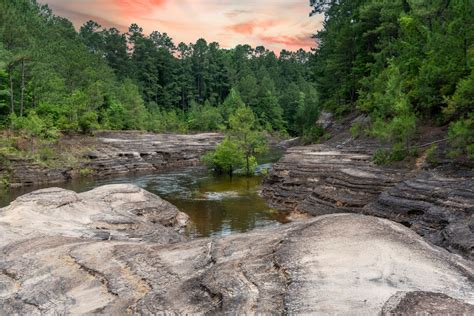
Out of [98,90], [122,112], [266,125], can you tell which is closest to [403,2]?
[98,90]

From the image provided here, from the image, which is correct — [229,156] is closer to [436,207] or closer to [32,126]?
[32,126]

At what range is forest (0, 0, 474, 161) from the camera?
2452 centimetres

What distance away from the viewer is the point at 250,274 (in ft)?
26.7

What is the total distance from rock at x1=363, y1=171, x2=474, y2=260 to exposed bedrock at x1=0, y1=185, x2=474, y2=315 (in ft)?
19.4

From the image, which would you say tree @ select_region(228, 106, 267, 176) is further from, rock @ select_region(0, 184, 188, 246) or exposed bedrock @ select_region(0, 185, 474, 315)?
exposed bedrock @ select_region(0, 185, 474, 315)

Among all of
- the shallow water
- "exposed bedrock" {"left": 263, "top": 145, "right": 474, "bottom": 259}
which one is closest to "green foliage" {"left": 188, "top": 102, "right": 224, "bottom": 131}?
the shallow water

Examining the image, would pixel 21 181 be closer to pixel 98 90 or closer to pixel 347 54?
pixel 98 90

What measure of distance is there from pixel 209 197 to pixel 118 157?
22.1m

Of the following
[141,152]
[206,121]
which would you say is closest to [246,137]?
[141,152]

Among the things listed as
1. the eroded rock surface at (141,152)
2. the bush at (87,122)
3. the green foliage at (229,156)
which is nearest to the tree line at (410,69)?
the green foliage at (229,156)

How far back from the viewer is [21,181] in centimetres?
3934

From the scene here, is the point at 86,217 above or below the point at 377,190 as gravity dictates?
below

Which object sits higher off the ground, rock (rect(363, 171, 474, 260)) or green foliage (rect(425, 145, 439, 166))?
green foliage (rect(425, 145, 439, 166))

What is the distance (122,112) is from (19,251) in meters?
59.9
